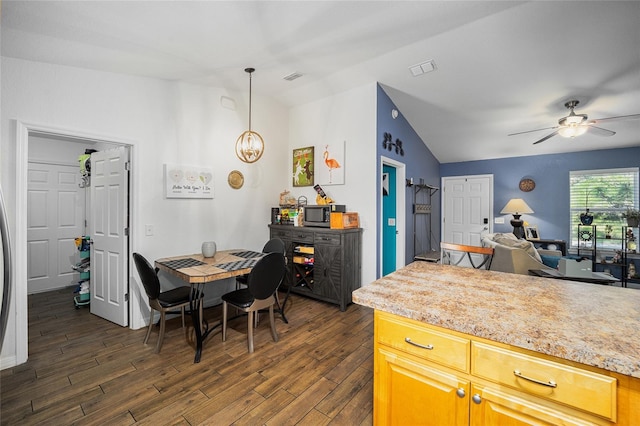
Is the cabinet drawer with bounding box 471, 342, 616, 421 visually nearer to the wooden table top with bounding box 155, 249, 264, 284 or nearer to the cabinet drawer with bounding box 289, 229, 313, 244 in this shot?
the wooden table top with bounding box 155, 249, 264, 284

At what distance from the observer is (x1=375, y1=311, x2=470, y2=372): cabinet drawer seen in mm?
1078

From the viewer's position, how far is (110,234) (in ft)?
10.5

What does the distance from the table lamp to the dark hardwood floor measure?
4248 mm

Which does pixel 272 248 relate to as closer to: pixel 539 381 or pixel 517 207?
pixel 539 381

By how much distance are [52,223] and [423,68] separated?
6003 millimetres

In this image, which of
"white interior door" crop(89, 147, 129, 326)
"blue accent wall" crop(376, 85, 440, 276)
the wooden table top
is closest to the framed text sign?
"white interior door" crop(89, 147, 129, 326)

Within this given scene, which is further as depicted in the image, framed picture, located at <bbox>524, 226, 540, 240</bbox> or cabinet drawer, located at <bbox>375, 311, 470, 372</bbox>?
framed picture, located at <bbox>524, 226, 540, 240</bbox>

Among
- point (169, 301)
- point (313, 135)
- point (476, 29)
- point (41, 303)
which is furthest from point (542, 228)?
point (41, 303)

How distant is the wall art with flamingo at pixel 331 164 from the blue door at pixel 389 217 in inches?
39.6

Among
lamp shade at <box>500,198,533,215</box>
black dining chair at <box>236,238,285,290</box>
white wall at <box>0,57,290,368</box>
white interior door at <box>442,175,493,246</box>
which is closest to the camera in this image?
white wall at <box>0,57,290,368</box>

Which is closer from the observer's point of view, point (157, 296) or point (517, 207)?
point (157, 296)

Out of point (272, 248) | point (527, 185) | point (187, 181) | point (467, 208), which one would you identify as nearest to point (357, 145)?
point (272, 248)

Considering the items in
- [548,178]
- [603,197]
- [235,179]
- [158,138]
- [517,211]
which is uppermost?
[158,138]

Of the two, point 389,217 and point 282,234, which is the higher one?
point 389,217
